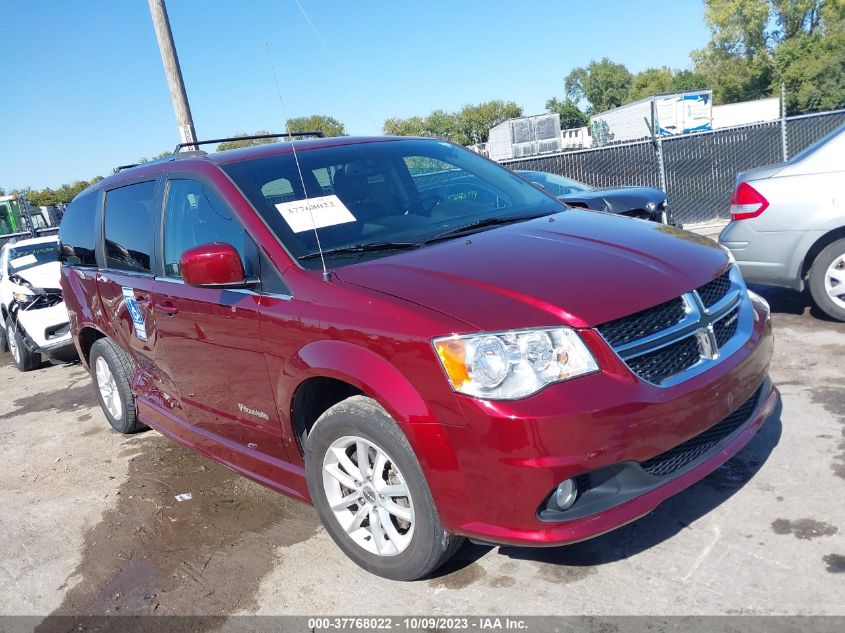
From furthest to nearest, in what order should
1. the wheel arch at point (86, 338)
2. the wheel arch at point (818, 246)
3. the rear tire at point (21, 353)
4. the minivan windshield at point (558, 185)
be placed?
the minivan windshield at point (558, 185)
the rear tire at point (21, 353)
the wheel arch at point (818, 246)
the wheel arch at point (86, 338)

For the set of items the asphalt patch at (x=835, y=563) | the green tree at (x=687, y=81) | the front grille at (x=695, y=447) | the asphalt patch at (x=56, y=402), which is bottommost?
the asphalt patch at (x=56, y=402)

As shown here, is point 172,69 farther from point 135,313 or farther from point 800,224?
point 800,224

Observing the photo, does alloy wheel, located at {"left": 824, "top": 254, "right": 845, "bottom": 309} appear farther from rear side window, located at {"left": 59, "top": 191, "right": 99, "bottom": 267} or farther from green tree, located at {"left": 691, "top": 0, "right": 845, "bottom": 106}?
green tree, located at {"left": 691, "top": 0, "right": 845, "bottom": 106}

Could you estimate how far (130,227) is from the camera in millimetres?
4469

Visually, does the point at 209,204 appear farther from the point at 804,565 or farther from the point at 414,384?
the point at 804,565

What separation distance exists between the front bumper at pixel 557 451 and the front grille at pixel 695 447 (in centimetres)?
3

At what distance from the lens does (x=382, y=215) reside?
3549 millimetres

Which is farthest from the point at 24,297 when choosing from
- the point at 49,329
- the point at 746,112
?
the point at 746,112

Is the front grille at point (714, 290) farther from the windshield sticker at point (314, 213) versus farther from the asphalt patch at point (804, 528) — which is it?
the windshield sticker at point (314, 213)

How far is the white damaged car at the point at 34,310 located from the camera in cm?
823

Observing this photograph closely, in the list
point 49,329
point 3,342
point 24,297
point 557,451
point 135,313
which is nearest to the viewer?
point 557,451

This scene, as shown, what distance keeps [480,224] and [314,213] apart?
2.67 ft

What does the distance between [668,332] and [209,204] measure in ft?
7.48

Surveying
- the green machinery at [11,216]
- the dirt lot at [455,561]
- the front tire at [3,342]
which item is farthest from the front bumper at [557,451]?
the green machinery at [11,216]
